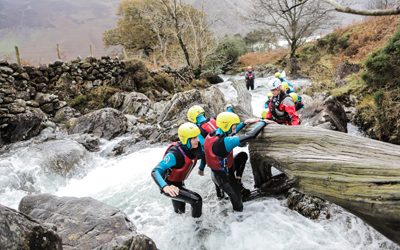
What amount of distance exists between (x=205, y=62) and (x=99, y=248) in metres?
24.9

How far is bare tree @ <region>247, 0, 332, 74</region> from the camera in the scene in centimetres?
2505

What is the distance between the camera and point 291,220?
5594 millimetres

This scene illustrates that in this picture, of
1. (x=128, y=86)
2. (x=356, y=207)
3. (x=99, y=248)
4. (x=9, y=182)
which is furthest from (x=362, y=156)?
(x=128, y=86)

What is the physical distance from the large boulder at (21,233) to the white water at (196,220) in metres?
3.03

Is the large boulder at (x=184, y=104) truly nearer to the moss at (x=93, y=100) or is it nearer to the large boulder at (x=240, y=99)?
the large boulder at (x=240, y=99)

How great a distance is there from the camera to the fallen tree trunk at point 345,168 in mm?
3139

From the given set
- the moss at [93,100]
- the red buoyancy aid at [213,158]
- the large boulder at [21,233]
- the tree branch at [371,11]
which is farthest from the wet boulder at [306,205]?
the moss at [93,100]

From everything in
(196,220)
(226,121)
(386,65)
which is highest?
(386,65)

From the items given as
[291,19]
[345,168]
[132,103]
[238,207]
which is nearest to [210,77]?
[291,19]

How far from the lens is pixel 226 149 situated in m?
5.35

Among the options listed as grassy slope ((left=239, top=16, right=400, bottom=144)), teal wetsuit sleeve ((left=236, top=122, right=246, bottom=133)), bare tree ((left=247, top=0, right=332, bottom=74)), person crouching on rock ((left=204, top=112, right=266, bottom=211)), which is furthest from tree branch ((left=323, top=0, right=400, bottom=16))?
bare tree ((left=247, top=0, right=332, bottom=74))

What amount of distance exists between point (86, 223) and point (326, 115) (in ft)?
Answer: 23.9

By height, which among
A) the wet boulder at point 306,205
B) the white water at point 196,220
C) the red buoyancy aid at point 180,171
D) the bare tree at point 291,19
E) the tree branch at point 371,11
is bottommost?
the white water at point 196,220

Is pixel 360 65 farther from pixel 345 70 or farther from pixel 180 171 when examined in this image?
pixel 180 171
